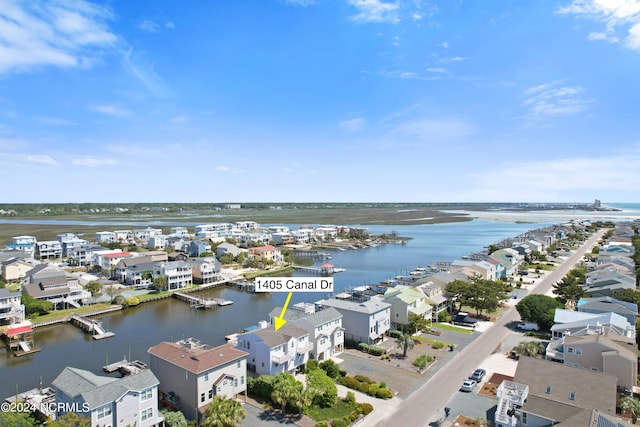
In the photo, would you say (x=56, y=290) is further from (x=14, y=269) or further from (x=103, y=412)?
(x=103, y=412)

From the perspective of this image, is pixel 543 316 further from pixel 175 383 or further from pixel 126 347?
pixel 126 347

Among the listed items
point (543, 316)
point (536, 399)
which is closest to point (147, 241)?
point (543, 316)

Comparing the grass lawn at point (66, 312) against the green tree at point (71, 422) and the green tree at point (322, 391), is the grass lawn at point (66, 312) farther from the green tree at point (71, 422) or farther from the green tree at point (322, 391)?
the green tree at point (322, 391)

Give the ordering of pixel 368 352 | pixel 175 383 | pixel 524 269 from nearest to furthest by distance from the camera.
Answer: pixel 175 383
pixel 368 352
pixel 524 269

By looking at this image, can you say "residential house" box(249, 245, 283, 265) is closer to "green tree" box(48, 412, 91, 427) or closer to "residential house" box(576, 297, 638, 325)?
"residential house" box(576, 297, 638, 325)

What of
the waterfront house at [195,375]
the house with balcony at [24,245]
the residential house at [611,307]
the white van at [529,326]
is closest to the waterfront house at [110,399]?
the waterfront house at [195,375]

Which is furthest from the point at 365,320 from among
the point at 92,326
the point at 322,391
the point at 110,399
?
the point at 92,326
